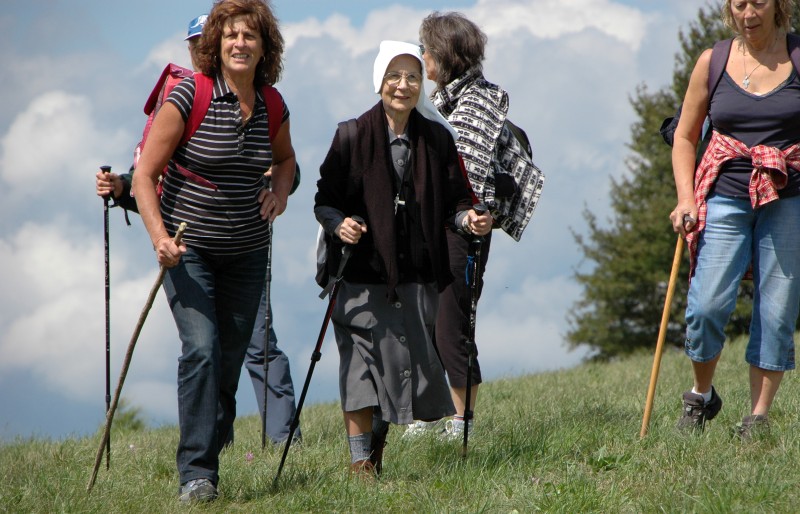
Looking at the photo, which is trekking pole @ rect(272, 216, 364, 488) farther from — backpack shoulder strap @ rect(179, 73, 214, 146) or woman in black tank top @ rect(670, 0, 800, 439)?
woman in black tank top @ rect(670, 0, 800, 439)

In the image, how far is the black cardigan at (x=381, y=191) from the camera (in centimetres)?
527

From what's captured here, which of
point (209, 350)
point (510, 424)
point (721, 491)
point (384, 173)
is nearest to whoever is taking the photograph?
point (721, 491)

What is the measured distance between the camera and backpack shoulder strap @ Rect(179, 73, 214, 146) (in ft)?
16.3

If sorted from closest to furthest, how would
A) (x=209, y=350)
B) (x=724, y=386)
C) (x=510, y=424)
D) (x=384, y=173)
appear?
1. (x=209, y=350)
2. (x=384, y=173)
3. (x=510, y=424)
4. (x=724, y=386)

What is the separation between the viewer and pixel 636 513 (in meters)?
4.40

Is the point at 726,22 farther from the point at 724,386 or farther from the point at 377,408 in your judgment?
the point at 724,386

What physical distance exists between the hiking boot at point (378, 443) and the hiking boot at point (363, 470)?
0.04 metres

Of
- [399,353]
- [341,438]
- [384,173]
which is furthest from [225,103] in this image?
[341,438]

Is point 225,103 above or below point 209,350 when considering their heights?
above

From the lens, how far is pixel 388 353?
5.25 meters

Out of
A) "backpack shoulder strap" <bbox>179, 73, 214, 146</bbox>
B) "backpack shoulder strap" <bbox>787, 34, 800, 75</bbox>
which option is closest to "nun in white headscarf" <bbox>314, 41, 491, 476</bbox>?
"backpack shoulder strap" <bbox>179, 73, 214, 146</bbox>

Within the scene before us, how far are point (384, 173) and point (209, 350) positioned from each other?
1.28 metres

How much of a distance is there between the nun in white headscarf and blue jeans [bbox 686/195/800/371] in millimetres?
1257

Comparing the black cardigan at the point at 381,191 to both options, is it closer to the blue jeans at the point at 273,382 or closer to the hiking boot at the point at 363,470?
the hiking boot at the point at 363,470
